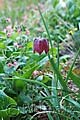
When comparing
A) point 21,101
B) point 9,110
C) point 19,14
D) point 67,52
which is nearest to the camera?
point 9,110

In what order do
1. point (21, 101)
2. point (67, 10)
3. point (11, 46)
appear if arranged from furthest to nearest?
point (67, 10) → point (11, 46) → point (21, 101)

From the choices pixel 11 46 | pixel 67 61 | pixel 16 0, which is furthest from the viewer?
pixel 16 0

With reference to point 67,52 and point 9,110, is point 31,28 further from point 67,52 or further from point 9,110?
point 9,110

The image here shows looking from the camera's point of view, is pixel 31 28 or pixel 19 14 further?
pixel 19 14

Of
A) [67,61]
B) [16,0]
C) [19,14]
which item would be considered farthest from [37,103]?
[16,0]

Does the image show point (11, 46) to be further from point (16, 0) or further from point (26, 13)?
point (16, 0)

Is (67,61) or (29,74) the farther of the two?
(67,61)

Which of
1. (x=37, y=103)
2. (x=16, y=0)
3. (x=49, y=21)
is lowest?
(x=37, y=103)

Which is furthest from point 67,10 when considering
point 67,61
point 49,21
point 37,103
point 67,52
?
point 37,103

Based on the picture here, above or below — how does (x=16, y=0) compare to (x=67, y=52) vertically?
above
